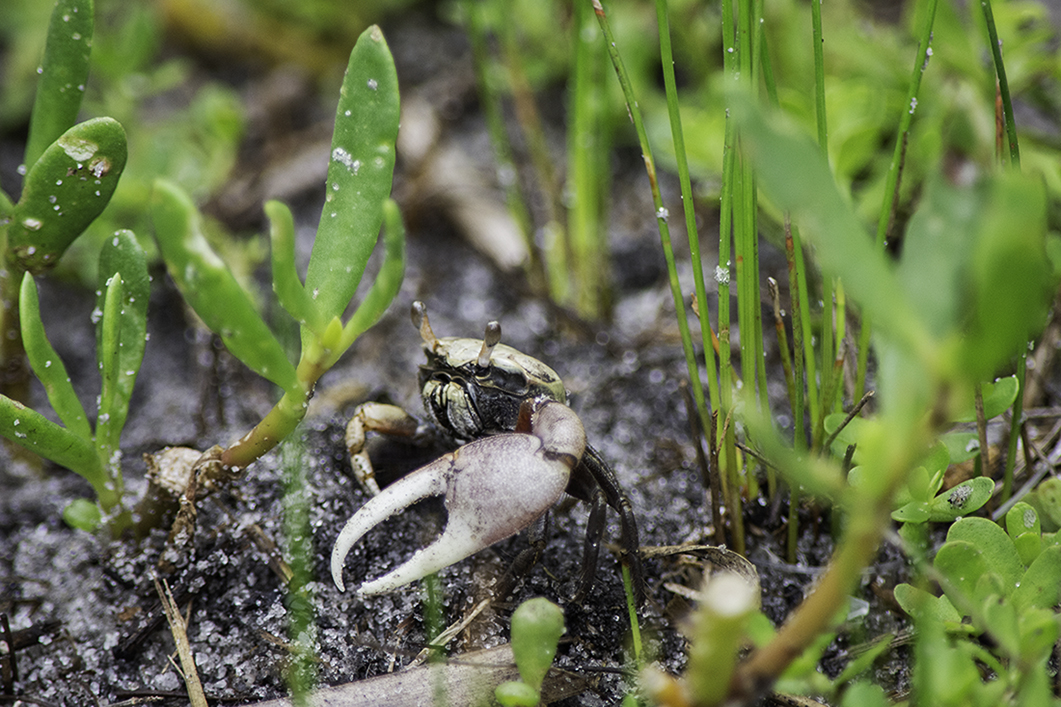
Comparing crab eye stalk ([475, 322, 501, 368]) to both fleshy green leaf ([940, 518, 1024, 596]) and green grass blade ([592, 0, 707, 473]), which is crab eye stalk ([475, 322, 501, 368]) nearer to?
green grass blade ([592, 0, 707, 473])

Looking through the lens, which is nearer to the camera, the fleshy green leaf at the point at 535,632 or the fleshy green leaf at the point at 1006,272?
the fleshy green leaf at the point at 1006,272

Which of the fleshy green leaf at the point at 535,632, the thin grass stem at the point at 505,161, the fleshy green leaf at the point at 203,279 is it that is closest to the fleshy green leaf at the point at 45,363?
the fleshy green leaf at the point at 203,279

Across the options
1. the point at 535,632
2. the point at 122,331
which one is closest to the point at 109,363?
the point at 122,331

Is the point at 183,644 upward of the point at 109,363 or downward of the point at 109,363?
downward

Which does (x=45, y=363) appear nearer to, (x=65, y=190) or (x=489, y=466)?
(x=65, y=190)

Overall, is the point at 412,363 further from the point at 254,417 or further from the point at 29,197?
the point at 29,197

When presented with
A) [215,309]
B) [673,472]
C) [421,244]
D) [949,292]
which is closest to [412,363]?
[421,244]

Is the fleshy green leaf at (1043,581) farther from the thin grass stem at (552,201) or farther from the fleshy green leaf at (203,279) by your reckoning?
the thin grass stem at (552,201)
